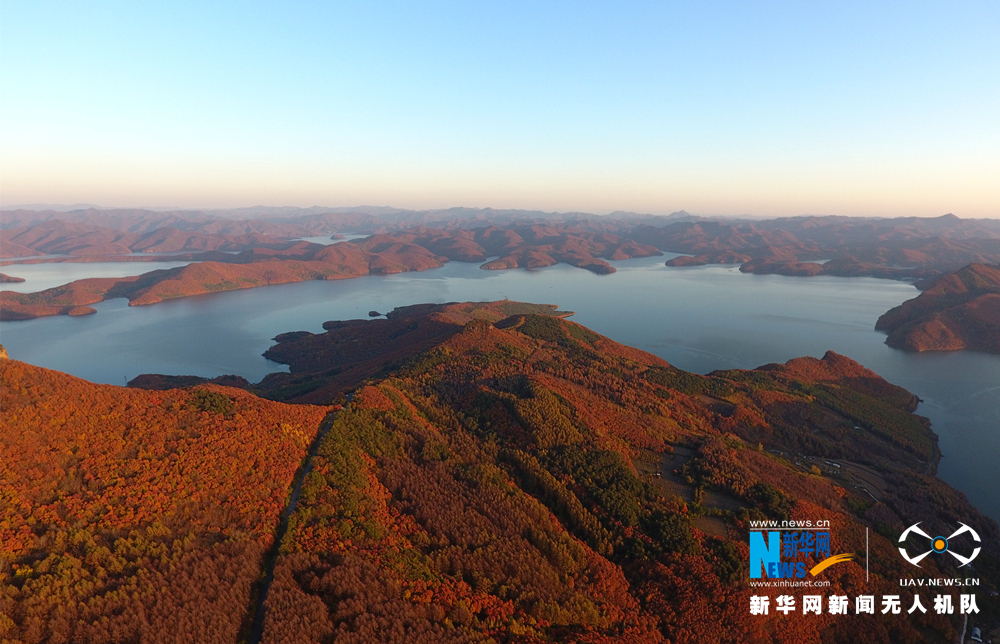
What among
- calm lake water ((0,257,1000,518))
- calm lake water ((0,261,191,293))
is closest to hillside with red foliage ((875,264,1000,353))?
calm lake water ((0,257,1000,518))

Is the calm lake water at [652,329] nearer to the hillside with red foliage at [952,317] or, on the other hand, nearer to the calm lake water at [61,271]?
the hillside with red foliage at [952,317]

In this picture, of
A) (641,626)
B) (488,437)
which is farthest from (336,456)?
(641,626)

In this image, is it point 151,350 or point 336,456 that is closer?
point 336,456

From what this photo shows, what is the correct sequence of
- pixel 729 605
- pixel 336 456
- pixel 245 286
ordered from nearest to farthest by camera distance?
pixel 729 605
pixel 336 456
pixel 245 286

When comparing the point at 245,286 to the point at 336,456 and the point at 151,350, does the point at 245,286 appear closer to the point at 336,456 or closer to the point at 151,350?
the point at 151,350

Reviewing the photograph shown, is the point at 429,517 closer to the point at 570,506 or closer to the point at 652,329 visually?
the point at 570,506

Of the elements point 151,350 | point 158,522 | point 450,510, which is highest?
point 158,522

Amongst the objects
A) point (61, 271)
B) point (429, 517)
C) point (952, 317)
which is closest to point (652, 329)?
point (952, 317)

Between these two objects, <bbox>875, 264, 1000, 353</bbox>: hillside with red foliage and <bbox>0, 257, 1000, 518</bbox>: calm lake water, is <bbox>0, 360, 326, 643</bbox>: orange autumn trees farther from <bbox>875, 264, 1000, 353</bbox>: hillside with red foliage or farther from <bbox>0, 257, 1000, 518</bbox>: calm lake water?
<bbox>875, 264, 1000, 353</bbox>: hillside with red foliage
